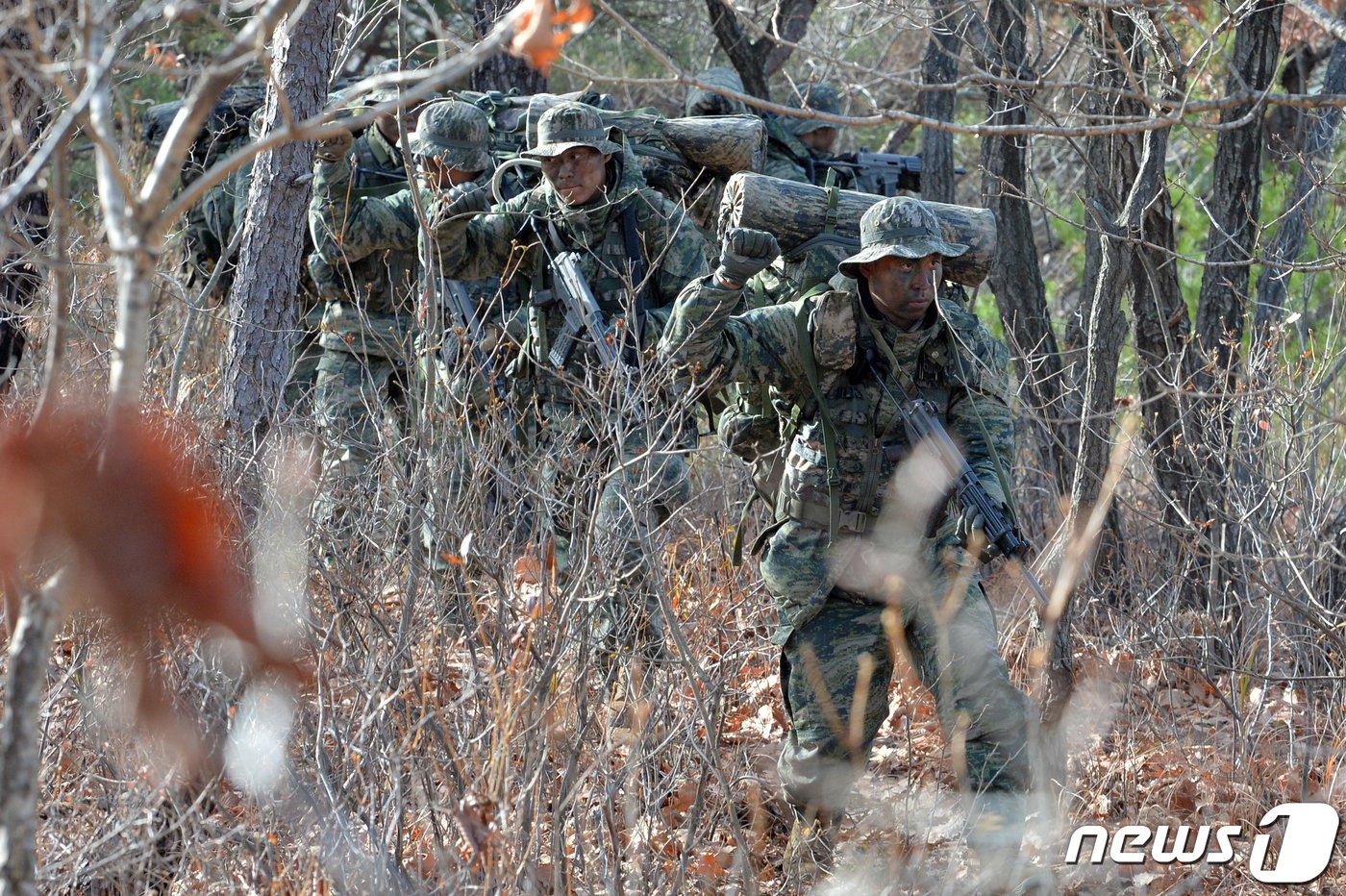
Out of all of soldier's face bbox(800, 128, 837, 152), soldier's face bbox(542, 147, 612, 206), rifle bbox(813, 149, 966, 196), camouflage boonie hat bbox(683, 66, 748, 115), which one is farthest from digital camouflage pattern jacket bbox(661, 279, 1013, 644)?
soldier's face bbox(800, 128, 837, 152)

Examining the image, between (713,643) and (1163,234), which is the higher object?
(1163,234)

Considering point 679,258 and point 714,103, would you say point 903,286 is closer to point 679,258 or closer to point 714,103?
point 679,258

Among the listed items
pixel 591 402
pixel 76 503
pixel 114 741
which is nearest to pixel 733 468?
pixel 591 402

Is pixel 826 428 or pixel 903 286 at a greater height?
pixel 903 286

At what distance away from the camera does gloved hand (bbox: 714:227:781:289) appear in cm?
463

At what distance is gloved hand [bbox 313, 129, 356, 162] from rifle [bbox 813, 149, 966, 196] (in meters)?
4.20

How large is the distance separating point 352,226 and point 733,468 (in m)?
2.21

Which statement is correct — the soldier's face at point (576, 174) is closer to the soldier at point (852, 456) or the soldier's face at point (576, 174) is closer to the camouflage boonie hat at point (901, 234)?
the soldier at point (852, 456)

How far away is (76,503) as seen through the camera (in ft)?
9.34

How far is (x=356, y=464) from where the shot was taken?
6285 millimetres

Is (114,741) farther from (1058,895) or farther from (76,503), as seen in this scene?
(1058,895)

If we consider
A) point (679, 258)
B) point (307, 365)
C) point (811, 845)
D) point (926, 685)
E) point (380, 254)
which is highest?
point (679, 258)

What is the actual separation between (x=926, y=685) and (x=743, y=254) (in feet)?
4.76

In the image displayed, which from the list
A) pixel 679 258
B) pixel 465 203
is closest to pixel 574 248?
pixel 679 258
